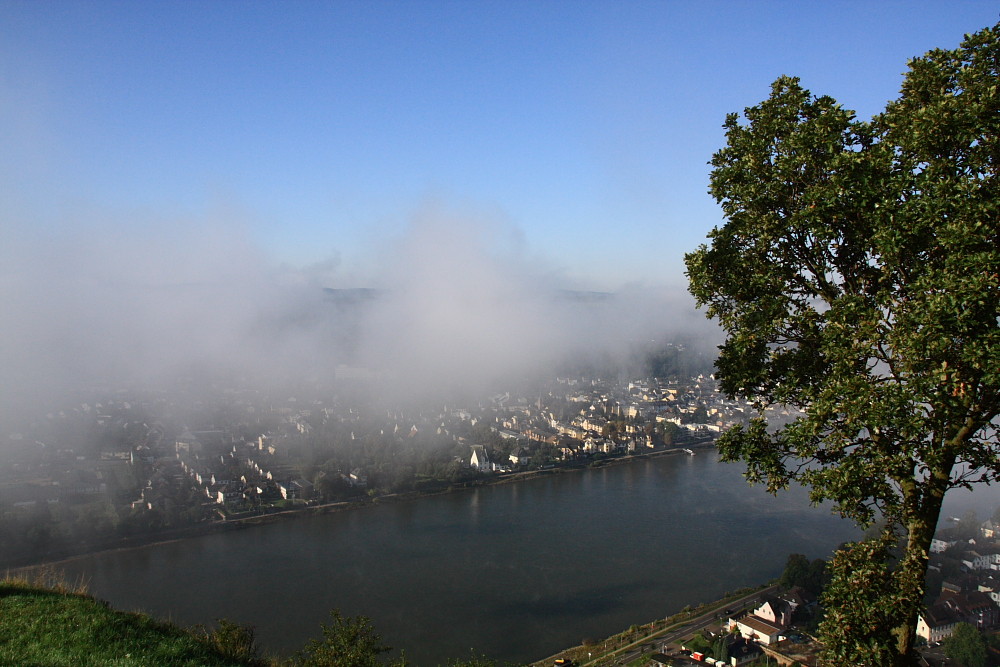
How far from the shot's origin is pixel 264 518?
10.4 m

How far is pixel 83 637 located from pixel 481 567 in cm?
686

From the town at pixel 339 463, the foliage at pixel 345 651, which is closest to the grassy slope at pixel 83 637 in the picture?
the foliage at pixel 345 651

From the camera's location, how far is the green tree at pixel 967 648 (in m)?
5.26

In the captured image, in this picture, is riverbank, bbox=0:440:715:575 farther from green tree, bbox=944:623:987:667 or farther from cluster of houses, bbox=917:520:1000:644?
green tree, bbox=944:623:987:667

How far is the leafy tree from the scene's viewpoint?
0.99 m

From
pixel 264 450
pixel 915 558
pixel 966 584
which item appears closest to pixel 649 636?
pixel 966 584

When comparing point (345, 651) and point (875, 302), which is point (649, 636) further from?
point (875, 302)

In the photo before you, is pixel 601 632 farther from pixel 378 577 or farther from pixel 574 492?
pixel 574 492

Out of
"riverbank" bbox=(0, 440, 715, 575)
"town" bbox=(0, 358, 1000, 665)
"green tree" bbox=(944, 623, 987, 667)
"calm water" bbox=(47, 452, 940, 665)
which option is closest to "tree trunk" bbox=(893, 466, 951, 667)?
"town" bbox=(0, 358, 1000, 665)

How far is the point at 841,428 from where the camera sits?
110cm

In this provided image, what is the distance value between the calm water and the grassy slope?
165 inches

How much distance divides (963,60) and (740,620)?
245 inches

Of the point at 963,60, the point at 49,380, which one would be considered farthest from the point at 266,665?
the point at 49,380

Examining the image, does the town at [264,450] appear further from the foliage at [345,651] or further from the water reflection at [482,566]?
the foliage at [345,651]
